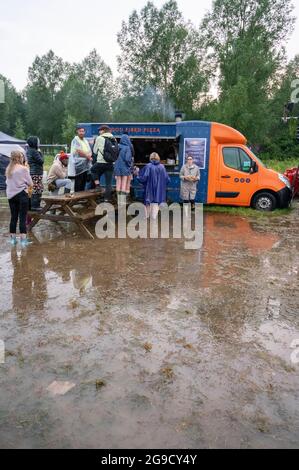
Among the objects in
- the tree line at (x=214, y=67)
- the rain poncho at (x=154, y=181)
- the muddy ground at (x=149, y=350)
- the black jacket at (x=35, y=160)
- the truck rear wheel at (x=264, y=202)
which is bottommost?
the muddy ground at (x=149, y=350)

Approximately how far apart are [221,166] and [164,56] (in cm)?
2819

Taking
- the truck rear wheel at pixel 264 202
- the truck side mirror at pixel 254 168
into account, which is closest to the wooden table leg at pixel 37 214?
the truck side mirror at pixel 254 168

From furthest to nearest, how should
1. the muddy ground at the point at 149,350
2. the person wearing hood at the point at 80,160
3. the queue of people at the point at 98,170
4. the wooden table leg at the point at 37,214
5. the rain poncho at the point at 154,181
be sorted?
1. the rain poncho at the point at 154,181
2. the person wearing hood at the point at 80,160
3. the queue of people at the point at 98,170
4. the wooden table leg at the point at 37,214
5. the muddy ground at the point at 149,350

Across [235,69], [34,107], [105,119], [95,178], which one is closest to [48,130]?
[34,107]

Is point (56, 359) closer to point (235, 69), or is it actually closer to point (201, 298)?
point (201, 298)

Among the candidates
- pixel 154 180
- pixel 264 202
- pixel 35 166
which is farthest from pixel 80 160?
pixel 264 202

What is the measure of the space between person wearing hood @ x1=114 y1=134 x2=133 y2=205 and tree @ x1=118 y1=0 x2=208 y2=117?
27507mm

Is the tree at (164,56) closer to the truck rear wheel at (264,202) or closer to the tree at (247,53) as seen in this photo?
the tree at (247,53)

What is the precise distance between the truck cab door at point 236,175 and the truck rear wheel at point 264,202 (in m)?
0.22

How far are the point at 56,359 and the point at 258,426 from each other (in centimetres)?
186

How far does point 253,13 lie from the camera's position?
32188 millimetres

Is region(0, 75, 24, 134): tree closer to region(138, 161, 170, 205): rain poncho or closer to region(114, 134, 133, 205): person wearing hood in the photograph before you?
region(114, 134, 133, 205): person wearing hood

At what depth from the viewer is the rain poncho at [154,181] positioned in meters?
9.26
